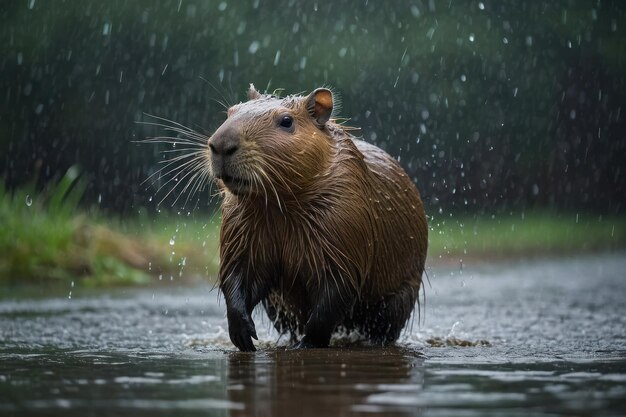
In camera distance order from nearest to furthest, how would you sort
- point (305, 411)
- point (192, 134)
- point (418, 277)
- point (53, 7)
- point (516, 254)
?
point (305, 411)
point (192, 134)
point (418, 277)
point (516, 254)
point (53, 7)

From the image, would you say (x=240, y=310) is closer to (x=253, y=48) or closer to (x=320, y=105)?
(x=320, y=105)

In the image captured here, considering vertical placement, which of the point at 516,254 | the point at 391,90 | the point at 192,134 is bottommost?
the point at 516,254

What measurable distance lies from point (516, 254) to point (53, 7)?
857 centimetres

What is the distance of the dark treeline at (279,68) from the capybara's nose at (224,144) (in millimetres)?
12268

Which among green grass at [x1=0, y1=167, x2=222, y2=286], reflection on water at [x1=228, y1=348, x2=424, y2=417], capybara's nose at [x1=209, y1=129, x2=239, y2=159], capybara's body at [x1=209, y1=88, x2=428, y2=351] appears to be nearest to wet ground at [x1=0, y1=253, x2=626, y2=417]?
reflection on water at [x1=228, y1=348, x2=424, y2=417]

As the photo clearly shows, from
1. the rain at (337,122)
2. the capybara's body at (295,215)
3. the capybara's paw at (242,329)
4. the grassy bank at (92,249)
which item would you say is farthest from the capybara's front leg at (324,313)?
the grassy bank at (92,249)

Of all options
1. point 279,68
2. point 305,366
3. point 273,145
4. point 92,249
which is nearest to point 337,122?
point 92,249

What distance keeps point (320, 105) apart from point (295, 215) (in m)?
0.59

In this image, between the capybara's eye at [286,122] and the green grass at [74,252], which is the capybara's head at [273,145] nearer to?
the capybara's eye at [286,122]

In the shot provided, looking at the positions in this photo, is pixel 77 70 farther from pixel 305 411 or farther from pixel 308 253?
pixel 305 411

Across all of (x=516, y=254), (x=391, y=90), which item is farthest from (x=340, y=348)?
(x=391, y=90)

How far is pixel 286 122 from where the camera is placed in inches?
209

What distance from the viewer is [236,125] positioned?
5102 mm

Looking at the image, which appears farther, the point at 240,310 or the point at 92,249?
the point at 92,249
